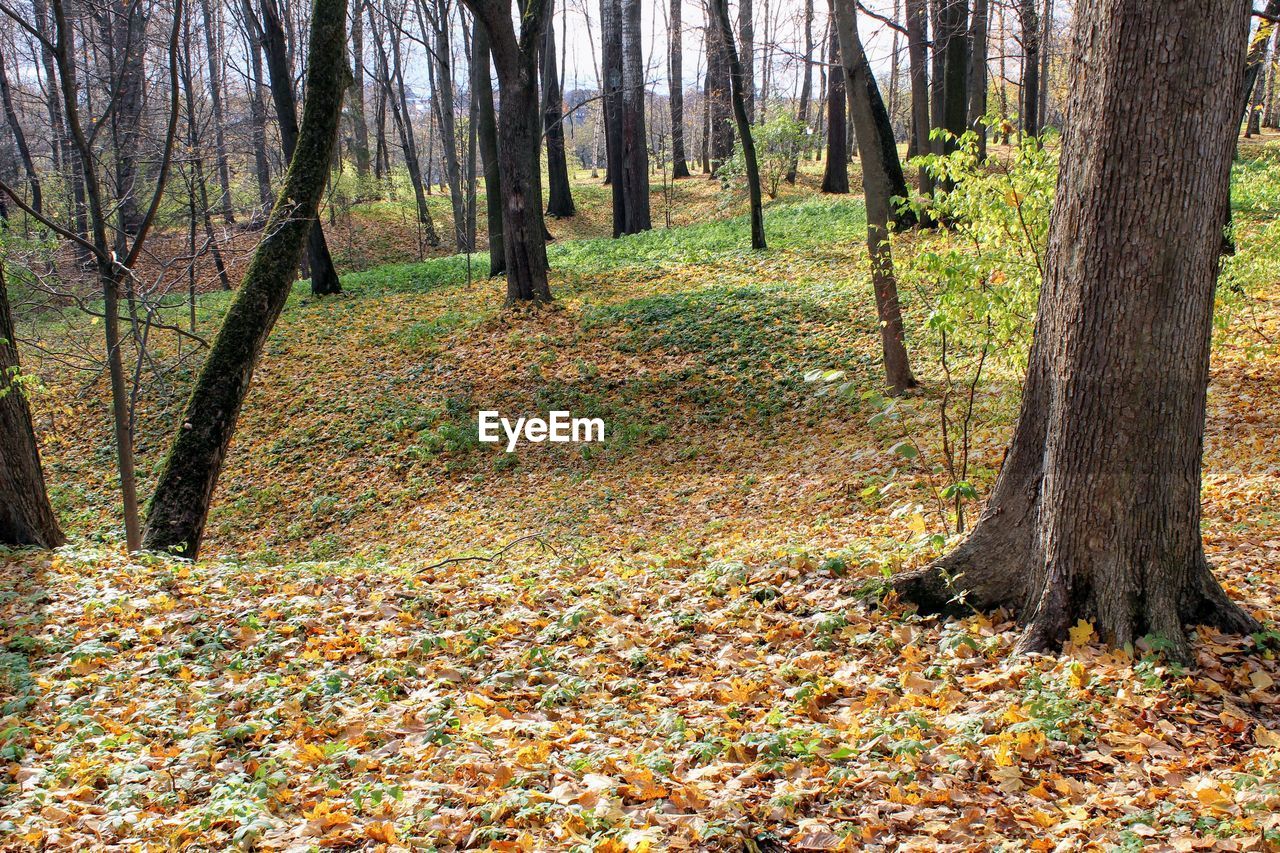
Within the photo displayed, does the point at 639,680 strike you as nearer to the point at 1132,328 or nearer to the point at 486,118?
the point at 1132,328

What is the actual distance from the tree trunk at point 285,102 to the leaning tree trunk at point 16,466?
9186 mm

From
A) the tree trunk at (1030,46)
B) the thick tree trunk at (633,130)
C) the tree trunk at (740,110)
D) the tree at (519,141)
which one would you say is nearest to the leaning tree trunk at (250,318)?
the tree at (519,141)

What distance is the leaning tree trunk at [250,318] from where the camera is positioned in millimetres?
6711

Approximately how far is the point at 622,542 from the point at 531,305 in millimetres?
7657

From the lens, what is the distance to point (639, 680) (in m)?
4.10

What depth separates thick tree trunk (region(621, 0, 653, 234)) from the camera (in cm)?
2131

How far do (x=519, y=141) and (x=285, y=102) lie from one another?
556 centimetres

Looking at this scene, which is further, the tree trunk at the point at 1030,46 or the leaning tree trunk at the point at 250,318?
the tree trunk at the point at 1030,46

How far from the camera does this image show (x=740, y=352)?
1198cm

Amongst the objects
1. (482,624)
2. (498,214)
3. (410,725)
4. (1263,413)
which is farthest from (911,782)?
(498,214)

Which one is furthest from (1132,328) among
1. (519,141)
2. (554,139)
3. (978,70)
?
(554,139)

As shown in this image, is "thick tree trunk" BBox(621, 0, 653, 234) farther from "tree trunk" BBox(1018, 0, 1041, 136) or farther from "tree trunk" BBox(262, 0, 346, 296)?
"tree trunk" BBox(1018, 0, 1041, 136)

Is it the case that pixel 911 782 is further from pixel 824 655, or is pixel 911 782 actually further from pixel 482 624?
pixel 482 624

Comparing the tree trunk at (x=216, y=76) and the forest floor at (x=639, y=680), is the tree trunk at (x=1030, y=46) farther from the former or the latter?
the tree trunk at (x=216, y=76)
